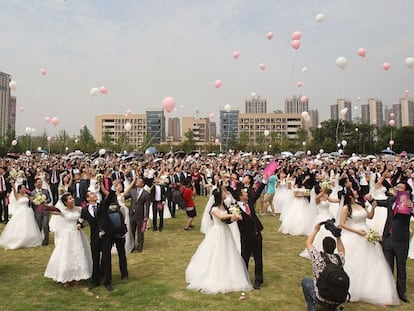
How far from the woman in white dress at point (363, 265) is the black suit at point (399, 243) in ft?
1.01

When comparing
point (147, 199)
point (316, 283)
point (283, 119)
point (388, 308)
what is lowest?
point (388, 308)

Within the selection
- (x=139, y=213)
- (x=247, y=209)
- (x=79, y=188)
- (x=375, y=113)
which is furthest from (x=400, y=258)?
(x=375, y=113)

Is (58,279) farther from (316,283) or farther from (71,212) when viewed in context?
(316,283)

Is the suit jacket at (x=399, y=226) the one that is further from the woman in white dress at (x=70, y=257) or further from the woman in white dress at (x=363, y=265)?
the woman in white dress at (x=70, y=257)

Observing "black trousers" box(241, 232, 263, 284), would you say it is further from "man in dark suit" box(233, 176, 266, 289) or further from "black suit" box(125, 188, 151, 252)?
"black suit" box(125, 188, 151, 252)

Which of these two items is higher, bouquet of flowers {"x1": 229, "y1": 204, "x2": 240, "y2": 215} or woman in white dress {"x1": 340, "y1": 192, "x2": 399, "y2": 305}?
bouquet of flowers {"x1": 229, "y1": 204, "x2": 240, "y2": 215}

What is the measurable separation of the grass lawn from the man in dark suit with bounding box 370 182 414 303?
411mm

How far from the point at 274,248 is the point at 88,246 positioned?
5.19 m

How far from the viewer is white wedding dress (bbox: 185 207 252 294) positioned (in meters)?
6.96

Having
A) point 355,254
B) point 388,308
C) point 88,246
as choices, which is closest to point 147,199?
point 88,246

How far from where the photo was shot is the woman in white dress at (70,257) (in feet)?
24.1

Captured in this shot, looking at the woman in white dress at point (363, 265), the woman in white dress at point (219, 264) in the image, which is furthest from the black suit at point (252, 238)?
the woman in white dress at point (363, 265)

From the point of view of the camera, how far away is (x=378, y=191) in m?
13.2

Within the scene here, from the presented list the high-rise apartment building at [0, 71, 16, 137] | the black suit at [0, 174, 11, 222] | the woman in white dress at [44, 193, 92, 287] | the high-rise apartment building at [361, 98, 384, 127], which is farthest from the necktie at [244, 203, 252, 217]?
the high-rise apartment building at [361, 98, 384, 127]
